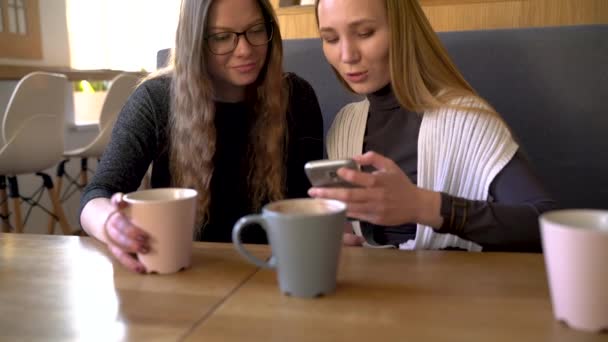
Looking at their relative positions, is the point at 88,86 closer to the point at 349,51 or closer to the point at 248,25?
the point at 248,25

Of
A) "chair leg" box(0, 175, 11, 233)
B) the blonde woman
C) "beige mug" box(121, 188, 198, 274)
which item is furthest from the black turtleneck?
"chair leg" box(0, 175, 11, 233)

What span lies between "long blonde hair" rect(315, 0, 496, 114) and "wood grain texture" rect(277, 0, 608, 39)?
0.70 metres

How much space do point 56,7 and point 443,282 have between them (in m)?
3.49

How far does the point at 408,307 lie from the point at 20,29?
3315mm

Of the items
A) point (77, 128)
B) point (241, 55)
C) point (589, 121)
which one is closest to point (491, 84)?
point (589, 121)

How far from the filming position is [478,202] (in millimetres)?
845

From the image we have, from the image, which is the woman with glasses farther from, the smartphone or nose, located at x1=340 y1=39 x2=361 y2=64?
the smartphone

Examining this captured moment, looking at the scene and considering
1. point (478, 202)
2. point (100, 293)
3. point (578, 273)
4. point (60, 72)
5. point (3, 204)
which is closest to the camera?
point (578, 273)

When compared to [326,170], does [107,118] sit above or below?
below

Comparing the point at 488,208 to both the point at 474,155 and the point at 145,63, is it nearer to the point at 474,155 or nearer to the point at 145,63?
the point at 474,155

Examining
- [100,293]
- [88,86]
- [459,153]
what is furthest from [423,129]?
[88,86]

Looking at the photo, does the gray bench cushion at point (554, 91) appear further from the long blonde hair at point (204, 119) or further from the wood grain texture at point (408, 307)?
the wood grain texture at point (408, 307)

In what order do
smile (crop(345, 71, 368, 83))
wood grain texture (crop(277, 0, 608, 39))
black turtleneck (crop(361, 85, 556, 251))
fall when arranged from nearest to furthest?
black turtleneck (crop(361, 85, 556, 251))
smile (crop(345, 71, 368, 83))
wood grain texture (crop(277, 0, 608, 39))

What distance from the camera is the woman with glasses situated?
3.71ft
